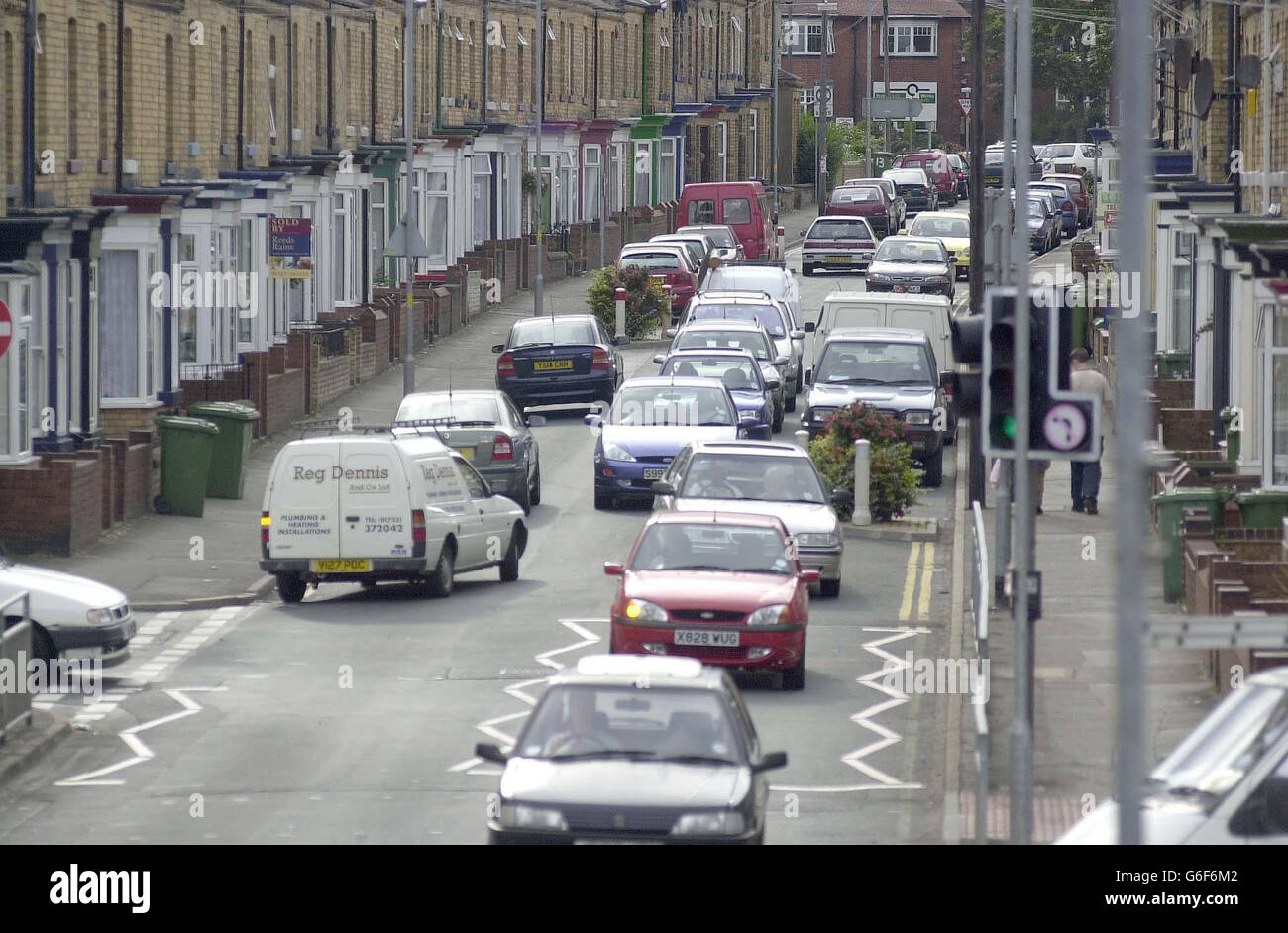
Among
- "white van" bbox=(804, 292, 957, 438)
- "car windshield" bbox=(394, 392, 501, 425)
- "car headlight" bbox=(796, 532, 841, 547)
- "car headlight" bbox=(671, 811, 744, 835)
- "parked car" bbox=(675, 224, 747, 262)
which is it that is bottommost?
"car headlight" bbox=(671, 811, 744, 835)

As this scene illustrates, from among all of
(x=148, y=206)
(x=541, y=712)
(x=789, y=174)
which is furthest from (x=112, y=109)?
(x=789, y=174)

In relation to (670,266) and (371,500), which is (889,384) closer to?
(371,500)

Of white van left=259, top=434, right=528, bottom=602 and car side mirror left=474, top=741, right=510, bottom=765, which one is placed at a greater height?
white van left=259, top=434, right=528, bottom=602

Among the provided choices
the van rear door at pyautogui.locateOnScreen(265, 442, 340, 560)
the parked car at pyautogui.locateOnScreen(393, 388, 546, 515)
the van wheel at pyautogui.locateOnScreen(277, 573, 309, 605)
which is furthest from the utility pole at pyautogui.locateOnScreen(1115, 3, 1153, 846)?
the parked car at pyautogui.locateOnScreen(393, 388, 546, 515)

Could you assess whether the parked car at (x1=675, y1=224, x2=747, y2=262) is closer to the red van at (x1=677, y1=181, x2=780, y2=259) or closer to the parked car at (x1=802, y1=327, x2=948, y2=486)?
the red van at (x1=677, y1=181, x2=780, y2=259)

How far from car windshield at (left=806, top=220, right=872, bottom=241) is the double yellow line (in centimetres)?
3317

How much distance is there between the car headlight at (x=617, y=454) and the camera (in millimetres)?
27281

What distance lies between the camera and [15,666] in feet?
52.9

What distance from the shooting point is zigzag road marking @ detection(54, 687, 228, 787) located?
15227 millimetres

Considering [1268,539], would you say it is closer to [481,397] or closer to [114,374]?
[481,397]

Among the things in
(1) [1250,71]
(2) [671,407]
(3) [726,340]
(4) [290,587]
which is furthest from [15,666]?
(3) [726,340]

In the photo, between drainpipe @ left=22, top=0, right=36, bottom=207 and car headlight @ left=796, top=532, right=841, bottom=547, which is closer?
car headlight @ left=796, top=532, right=841, bottom=547

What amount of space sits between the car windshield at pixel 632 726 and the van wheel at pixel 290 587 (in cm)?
1029
